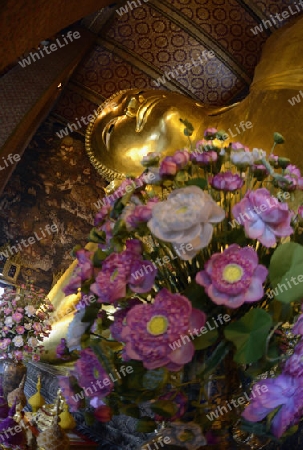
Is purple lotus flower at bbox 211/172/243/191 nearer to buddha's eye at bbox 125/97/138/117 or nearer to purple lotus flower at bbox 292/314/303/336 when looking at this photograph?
purple lotus flower at bbox 292/314/303/336

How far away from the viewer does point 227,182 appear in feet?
1.86

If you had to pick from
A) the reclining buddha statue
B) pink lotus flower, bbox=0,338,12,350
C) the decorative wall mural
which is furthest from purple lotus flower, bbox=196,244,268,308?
the decorative wall mural

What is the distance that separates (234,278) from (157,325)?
0.09 metres

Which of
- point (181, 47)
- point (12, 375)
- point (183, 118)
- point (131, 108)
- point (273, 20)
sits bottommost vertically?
point (12, 375)

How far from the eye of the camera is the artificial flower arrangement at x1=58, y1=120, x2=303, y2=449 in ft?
1.57

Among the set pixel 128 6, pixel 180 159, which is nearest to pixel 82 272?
pixel 180 159

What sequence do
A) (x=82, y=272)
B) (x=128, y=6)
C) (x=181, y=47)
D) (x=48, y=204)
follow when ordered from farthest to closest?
(x=48, y=204)
(x=181, y=47)
(x=128, y=6)
(x=82, y=272)

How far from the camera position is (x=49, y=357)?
1.94 metres

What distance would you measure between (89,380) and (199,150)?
1.08 ft

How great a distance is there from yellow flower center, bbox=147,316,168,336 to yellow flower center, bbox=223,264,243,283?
0.08 m

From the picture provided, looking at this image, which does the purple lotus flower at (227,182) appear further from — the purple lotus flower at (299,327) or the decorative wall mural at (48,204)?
the decorative wall mural at (48,204)

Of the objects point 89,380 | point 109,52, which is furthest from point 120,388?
point 109,52

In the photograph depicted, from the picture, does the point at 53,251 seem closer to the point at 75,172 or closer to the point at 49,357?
the point at 75,172

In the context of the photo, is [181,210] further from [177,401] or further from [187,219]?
[177,401]
